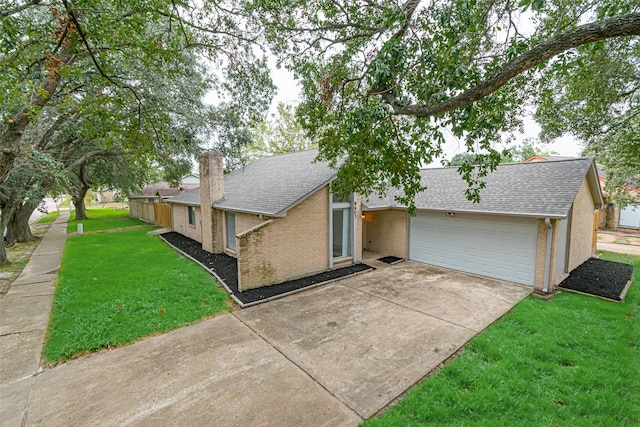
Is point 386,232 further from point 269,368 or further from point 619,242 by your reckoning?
point 619,242

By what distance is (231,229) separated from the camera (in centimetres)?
1186

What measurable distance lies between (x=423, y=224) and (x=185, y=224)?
1320cm

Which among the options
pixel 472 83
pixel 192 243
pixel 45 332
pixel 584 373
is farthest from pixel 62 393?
pixel 192 243

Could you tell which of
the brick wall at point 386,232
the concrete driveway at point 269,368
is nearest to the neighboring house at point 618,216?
the brick wall at point 386,232

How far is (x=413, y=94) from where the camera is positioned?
616cm

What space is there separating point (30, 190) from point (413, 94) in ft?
53.4

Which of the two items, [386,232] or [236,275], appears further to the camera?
[386,232]

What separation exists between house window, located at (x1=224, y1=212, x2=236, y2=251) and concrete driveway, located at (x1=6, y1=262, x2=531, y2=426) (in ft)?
16.5

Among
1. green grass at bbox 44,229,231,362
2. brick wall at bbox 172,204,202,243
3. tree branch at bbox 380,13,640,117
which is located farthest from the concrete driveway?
brick wall at bbox 172,204,202,243

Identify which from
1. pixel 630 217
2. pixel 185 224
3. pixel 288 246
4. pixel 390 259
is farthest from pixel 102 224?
pixel 630 217

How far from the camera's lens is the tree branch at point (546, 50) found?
3141 mm

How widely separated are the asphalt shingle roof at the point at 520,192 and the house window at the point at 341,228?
3.33 feet

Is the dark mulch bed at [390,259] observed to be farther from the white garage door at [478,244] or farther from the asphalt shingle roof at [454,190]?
the asphalt shingle roof at [454,190]

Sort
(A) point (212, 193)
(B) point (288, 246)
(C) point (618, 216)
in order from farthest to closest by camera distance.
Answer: (C) point (618, 216) < (A) point (212, 193) < (B) point (288, 246)
